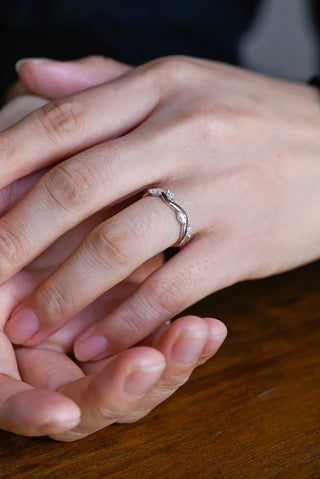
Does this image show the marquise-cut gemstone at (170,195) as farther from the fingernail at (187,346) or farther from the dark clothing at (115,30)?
the dark clothing at (115,30)

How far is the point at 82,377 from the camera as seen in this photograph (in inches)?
19.1

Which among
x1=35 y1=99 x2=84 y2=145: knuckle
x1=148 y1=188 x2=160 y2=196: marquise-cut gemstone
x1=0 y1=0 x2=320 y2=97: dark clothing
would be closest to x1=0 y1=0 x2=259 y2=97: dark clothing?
x1=0 y1=0 x2=320 y2=97: dark clothing

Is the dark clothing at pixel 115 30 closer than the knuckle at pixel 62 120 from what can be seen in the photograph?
No

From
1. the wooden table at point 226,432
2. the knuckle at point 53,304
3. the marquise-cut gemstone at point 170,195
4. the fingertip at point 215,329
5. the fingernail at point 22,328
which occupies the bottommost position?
the wooden table at point 226,432

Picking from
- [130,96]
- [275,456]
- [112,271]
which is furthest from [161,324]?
[130,96]

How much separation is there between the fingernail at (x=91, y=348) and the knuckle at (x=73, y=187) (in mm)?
152

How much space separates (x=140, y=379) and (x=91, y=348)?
176 mm

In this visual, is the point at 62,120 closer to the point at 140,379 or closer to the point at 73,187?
the point at 73,187

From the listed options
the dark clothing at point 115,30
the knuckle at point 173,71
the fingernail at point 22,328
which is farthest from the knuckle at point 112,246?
the dark clothing at point 115,30

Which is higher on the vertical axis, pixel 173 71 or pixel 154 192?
pixel 173 71

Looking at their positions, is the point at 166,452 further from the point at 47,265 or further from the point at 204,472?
the point at 47,265

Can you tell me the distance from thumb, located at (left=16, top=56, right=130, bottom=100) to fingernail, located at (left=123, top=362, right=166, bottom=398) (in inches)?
20.3

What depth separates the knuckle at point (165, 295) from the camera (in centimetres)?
61

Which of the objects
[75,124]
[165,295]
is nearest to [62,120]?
[75,124]
